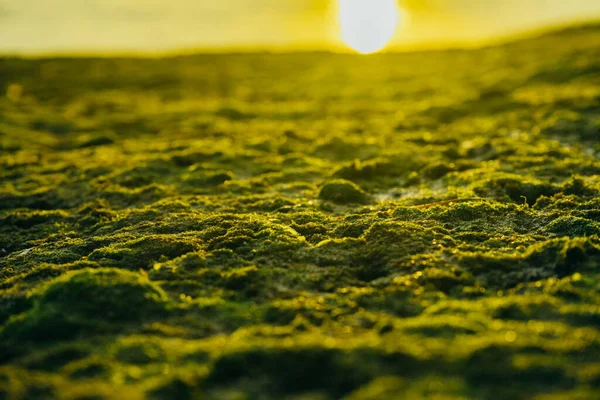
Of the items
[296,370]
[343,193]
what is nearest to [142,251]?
[296,370]

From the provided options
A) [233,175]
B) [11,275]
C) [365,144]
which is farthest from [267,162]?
[11,275]

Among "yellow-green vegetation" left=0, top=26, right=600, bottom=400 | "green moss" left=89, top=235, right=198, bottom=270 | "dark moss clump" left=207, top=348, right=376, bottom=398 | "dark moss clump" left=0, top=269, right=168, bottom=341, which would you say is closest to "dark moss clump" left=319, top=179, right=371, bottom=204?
"yellow-green vegetation" left=0, top=26, right=600, bottom=400

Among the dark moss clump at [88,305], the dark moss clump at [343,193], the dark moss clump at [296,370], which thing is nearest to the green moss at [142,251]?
the dark moss clump at [88,305]

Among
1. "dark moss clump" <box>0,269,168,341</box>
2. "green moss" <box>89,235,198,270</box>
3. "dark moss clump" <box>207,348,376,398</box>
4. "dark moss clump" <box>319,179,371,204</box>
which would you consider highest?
"dark moss clump" <box>319,179,371,204</box>

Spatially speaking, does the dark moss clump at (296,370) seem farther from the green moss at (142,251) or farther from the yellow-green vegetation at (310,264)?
the green moss at (142,251)

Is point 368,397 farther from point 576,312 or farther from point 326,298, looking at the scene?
point 576,312

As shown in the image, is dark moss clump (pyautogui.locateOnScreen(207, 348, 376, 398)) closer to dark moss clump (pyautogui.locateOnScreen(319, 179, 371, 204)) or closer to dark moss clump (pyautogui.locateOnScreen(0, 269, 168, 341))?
dark moss clump (pyautogui.locateOnScreen(0, 269, 168, 341))

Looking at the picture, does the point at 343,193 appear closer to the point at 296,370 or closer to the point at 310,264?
the point at 310,264
